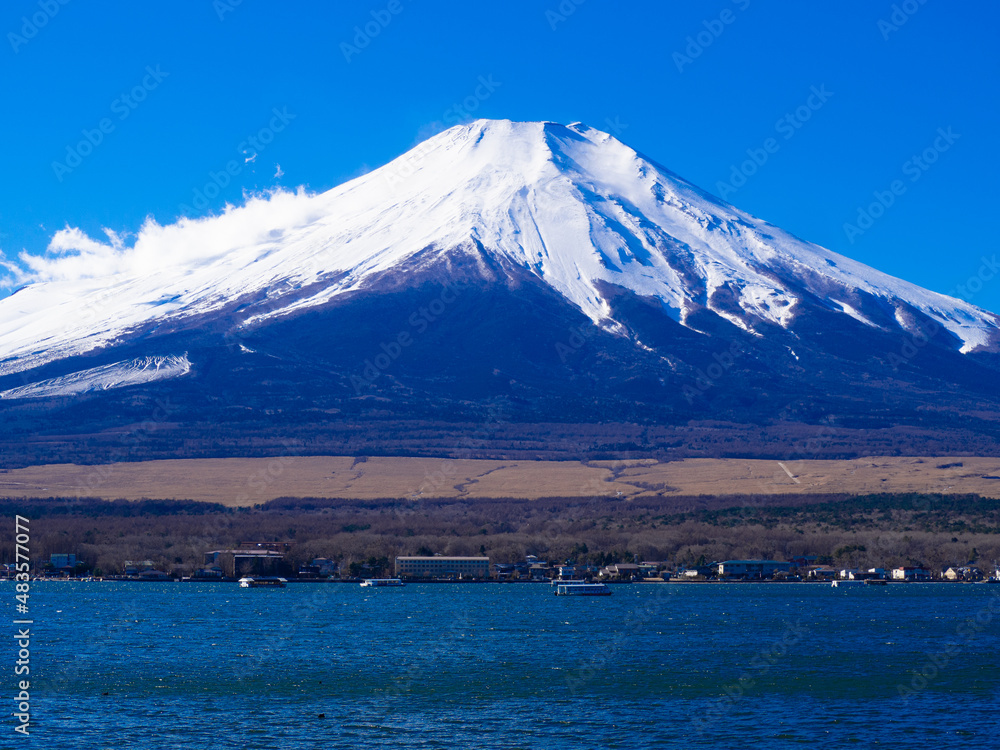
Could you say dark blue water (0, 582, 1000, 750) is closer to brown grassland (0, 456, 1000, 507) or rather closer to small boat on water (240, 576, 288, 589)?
small boat on water (240, 576, 288, 589)

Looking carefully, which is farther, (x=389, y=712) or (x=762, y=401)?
(x=762, y=401)

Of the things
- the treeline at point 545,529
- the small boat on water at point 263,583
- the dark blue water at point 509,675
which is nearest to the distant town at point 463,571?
the treeline at point 545,529

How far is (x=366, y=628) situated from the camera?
61.1 m

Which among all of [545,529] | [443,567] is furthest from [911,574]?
[443,567]

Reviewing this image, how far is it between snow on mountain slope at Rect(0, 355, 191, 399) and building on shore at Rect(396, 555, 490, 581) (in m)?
99.3

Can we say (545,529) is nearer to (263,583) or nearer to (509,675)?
(263,583)

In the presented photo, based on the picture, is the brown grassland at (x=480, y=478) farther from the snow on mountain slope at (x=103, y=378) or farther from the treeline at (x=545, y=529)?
the snow on mountain slope at (x=103, y=378)

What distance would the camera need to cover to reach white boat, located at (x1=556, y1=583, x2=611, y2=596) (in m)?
86.9

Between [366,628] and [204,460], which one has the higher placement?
[204,460]

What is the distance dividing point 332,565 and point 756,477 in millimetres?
63515

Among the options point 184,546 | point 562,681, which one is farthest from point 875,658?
point 184,546

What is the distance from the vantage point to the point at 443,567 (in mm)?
105500

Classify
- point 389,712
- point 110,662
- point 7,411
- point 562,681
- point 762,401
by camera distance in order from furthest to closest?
point 762,401, point 7,411, point 110,662, point 562,681, point 389,712

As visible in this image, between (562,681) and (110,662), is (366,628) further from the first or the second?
(562,681)
